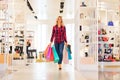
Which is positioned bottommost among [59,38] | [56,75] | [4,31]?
[56,75]

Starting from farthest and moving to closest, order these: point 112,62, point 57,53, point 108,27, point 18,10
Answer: point 18,10 < point 108,27 < point 112,62 < point 57,53

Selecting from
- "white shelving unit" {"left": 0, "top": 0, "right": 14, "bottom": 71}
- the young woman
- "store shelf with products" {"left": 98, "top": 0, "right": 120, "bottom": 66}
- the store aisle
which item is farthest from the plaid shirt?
"store shelf with products" {"left": 98, "top": 0, "right": 120, "bottom": 66}

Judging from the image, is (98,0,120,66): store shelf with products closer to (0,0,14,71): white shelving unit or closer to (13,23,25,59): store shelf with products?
(0,0,14,71): white shelving unit

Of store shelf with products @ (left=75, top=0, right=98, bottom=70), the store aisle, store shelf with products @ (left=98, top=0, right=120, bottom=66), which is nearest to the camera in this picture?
the store aisle

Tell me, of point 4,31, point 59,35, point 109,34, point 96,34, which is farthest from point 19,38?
point 96,34

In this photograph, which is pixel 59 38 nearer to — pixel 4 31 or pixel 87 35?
pixel 87 35

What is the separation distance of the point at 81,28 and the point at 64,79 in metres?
3.76

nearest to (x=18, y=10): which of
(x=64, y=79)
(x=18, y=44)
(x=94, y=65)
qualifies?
(x=18, y=44)

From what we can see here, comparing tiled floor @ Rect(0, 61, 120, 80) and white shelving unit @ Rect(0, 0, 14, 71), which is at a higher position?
white shelving unit @ Rect(0, 0, 14, 71)

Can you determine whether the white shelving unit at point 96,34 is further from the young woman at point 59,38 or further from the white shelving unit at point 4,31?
the white shelving unit at point 4,31

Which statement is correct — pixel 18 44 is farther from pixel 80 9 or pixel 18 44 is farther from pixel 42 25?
pixel 42 25

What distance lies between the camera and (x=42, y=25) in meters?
26.5

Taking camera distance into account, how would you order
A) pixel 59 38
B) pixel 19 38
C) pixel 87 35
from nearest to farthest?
pixel 59 38 → pixel 87 35 → pixel 19 38

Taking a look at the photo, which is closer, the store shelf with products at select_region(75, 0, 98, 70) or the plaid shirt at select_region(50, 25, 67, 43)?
the plaid shirt at select_region(50, 25, 67, 43)
